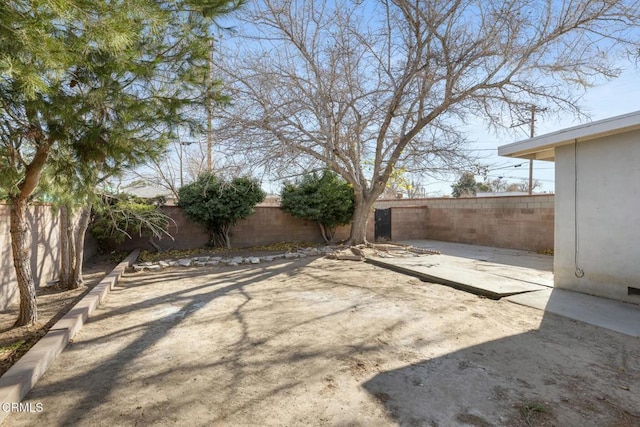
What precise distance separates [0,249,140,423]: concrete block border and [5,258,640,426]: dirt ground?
0.09 metres

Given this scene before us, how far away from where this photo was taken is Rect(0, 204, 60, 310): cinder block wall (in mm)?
4492

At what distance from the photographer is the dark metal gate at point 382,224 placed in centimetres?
1326

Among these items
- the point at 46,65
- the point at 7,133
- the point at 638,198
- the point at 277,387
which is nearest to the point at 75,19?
the point at 46,65

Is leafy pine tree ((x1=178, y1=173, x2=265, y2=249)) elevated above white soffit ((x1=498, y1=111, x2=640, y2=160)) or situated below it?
below

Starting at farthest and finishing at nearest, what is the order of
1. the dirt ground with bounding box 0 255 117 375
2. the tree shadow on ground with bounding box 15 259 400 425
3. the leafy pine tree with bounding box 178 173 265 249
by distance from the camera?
the leafy pine tree with bounding box 178 173 265 249, the dirt ground with bounding box 0 255 117 375, the tree shadow on ground with bounding box 15 259 400 425

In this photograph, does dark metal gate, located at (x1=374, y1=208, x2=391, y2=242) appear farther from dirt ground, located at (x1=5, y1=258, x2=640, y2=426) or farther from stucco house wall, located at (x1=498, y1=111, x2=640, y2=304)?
dirt ground, located at (x1=5, y1=258, x2=640, y2=426)

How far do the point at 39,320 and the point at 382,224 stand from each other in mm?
11117

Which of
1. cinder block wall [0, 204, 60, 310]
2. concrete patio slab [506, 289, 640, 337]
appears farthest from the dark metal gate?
cinder block wall [0, 204, 60, 310]

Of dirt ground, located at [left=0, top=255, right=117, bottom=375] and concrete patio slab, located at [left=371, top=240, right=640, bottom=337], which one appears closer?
dirt ground, located at [left=0, top=255, right=117, bottom=375]

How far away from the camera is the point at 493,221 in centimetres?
1160

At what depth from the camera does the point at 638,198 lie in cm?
445

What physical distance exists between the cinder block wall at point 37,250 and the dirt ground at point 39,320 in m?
0.25

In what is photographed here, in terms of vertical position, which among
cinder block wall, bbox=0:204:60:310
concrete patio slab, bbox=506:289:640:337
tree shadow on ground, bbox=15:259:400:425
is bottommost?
tree shadow on ground, bbox=15:259:400:425

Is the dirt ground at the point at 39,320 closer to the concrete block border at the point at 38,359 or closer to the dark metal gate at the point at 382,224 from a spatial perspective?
the concrete block border at the point at 38,359
